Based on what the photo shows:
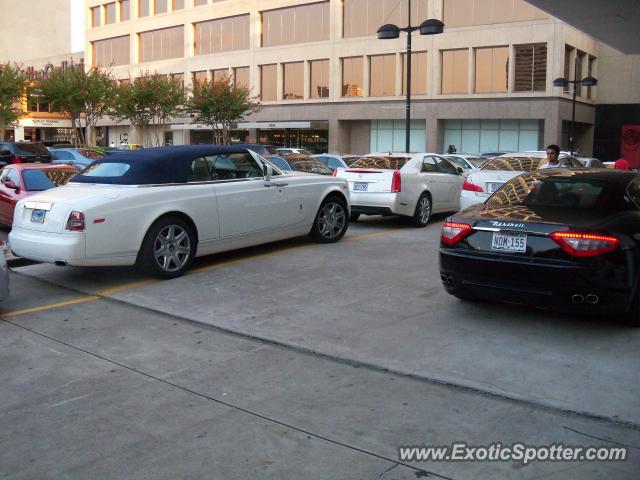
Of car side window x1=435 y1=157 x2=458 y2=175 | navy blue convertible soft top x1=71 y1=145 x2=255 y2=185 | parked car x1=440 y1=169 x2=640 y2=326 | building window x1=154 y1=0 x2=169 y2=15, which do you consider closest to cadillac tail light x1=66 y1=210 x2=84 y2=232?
navy blue convertible soft top x1=71 y1=145 x2=255 y2=185

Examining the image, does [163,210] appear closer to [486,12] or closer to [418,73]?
[486,12]

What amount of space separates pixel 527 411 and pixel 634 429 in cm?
63

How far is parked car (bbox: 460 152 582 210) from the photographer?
12.2m

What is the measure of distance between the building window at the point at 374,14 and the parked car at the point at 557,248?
4213cm

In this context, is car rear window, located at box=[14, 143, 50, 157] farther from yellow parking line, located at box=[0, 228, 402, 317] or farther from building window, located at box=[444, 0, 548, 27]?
building window, located at box=[444, 0, 548, 27]

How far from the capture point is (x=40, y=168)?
12680 mm

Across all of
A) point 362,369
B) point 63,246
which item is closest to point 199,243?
point 63,246

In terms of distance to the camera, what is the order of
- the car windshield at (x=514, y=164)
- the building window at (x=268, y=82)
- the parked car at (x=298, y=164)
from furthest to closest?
1. the building window at (x=268, y=82)
2. the parked car at (x=298, y=164)
3. the car windshield at (x=514, y=164)

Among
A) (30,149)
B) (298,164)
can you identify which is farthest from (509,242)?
(30,149)

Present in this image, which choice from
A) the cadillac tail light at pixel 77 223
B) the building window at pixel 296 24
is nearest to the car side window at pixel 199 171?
the cadillac tail light at pixel 77 223

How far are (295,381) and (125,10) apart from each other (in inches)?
2701

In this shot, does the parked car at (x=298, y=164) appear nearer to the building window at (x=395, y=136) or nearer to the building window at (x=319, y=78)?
the building window at (x=395, y=136)

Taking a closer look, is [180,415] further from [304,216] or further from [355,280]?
[304,216]

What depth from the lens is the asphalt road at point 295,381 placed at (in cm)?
380
